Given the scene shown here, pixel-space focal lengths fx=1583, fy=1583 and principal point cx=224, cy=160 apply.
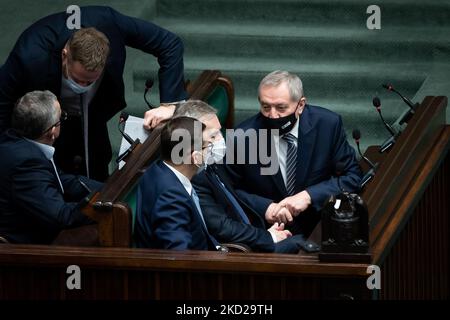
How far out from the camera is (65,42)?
22.2ft

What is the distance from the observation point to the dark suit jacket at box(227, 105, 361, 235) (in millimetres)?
6840

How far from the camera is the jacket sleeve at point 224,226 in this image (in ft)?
20.8

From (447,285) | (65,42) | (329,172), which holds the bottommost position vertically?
(447,285)

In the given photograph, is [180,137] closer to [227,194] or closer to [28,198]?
[227,194]

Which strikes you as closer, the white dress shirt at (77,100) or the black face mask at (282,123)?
the black face mask at (282,123)

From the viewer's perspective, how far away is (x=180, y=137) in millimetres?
5973

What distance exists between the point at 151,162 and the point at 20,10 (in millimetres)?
3383

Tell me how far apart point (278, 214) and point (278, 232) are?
0.10 meters

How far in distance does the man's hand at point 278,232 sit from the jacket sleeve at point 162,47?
2.82 feet

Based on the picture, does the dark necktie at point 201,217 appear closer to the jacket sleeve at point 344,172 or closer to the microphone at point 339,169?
the microphone at point 339,169

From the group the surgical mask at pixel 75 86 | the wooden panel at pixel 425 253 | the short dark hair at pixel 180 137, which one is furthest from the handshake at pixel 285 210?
the surgical mask at pixel 75 86

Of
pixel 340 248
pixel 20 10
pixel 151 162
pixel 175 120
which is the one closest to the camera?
pixel 340 248

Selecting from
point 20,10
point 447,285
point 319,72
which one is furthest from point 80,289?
point 20,10

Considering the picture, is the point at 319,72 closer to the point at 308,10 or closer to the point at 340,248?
the point at 308,10
